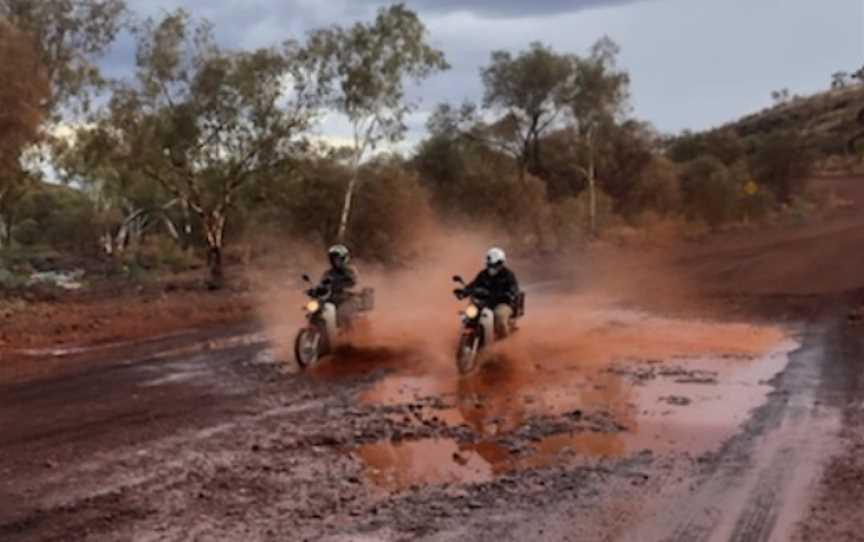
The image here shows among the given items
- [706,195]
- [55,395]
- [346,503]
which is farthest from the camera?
[706,195]

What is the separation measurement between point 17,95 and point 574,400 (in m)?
15.6

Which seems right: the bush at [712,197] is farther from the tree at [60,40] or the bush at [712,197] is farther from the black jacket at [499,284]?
the black jacket at [499,284]

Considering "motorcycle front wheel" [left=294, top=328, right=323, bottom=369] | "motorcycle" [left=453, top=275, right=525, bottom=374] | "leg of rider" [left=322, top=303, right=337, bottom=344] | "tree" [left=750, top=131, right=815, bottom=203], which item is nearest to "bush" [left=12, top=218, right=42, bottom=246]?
"tree" [left=750, top=131, right=815, bottom=203]

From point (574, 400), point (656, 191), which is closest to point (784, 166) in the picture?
point (656, 191)

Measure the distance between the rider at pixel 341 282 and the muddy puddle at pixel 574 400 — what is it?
166 cm

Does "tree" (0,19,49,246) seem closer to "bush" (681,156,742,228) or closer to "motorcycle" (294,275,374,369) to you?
"motorcycle" (294,275,374,369)

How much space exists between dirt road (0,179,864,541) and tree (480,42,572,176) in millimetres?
30706

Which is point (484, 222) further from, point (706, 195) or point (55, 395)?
point (55, 395)

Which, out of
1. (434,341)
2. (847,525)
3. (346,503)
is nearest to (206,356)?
(434,341)

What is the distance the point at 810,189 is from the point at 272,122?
49561mm

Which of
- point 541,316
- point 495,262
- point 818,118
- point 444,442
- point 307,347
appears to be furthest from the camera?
point 818,118

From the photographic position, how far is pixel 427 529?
23.6 feet

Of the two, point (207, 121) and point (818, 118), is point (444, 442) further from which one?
point (818, 118)

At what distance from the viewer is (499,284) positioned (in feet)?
49.9
